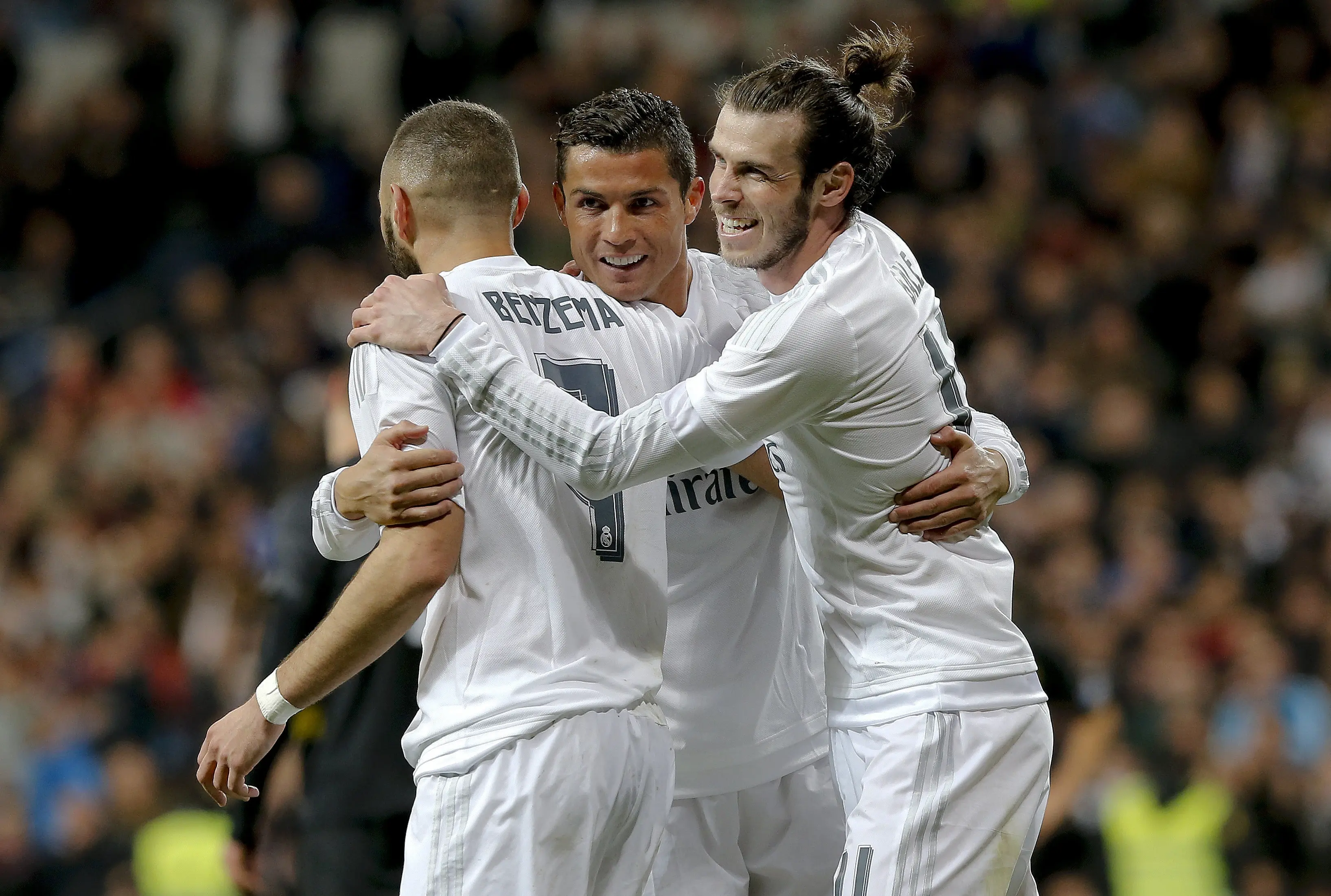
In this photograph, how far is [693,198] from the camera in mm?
4223

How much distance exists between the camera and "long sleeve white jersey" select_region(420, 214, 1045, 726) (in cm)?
334

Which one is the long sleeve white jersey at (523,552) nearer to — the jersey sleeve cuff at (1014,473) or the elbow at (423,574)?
the elbow at (423,574)

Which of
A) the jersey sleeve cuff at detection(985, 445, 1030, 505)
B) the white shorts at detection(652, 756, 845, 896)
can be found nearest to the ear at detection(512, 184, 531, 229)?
the jersey sleeve cuff at detection(985, 445, 1030, 505)

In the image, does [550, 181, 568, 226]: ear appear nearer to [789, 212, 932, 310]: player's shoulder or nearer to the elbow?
[789, 212, 932, 310]: player's shoulder

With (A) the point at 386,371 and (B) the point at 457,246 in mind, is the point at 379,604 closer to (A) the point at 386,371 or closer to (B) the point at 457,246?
(A) the point at 386,371

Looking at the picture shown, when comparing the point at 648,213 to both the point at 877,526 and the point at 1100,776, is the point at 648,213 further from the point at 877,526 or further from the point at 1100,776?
the point at 1100,776

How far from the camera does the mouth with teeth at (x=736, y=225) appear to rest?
3.81 metres

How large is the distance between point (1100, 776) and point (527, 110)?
7528 mm

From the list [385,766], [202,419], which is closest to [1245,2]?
[202,419]

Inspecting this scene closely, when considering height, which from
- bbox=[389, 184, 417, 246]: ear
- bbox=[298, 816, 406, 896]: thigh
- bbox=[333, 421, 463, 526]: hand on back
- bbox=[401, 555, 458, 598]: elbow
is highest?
bbox=[389, 184, 417, 246]: ear

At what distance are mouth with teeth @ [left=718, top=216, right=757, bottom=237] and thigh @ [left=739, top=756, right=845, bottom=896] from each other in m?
1.43

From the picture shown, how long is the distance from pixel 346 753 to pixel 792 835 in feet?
5.05

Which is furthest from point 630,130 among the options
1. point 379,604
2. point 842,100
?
point 379,604

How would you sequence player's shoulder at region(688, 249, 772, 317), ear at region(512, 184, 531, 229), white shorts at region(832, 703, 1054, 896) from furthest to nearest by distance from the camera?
player's shoulder at region(688, 249, 772, 317), ear at region(512, 184, 531, 229), white shorts at region(832, 703, 1054, 896)
